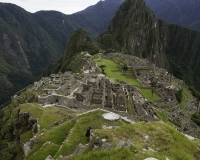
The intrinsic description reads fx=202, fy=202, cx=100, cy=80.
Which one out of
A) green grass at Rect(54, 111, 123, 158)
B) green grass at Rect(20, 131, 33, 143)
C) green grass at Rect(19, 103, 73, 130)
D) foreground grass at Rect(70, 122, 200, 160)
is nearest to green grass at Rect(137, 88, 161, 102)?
green grass at Rect(19, 103, 73, 130)

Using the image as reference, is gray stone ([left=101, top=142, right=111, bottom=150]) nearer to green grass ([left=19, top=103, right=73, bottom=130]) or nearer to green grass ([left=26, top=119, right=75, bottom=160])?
green grass ([left=26, top=119, right=75, bottom=160])

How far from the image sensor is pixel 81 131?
17.6m

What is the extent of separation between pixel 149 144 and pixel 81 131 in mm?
6703

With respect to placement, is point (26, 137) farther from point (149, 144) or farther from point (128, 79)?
point (128, 79)

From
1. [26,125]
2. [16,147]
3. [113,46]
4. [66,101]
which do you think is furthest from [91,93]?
[113,46]

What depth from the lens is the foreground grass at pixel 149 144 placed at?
33.9 ft

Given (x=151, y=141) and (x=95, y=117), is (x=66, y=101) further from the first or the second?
(x=151, y=141)

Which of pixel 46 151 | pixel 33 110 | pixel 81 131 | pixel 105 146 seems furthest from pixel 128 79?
pixel 105 146

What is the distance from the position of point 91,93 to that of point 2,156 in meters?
18.7

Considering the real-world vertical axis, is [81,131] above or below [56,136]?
above

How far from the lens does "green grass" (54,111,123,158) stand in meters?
15.4

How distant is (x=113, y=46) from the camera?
6708 inches

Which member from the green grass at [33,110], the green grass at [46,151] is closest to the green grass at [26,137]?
the green grass at [33,110]

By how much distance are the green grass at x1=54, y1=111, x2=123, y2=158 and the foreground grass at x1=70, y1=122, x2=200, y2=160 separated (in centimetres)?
332
